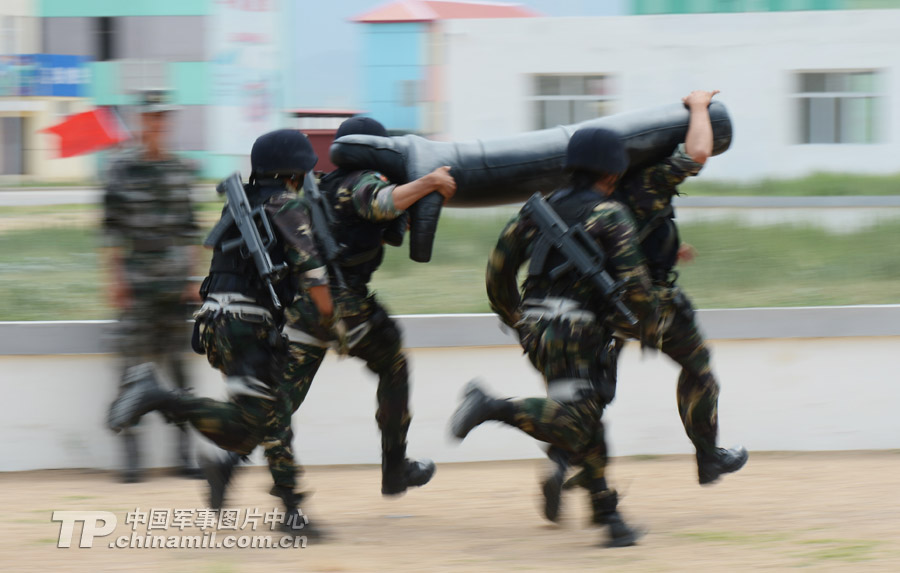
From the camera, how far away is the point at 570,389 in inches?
180

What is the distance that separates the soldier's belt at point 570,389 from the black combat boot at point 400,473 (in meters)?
1.00

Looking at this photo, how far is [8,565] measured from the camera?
4410 mm

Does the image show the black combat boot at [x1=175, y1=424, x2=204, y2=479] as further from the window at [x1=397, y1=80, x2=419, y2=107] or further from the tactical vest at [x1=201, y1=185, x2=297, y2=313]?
the window at [x1=397, y1=80, x2=419, y2=107]

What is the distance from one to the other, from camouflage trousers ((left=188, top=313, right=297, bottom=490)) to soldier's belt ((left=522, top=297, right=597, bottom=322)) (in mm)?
1087

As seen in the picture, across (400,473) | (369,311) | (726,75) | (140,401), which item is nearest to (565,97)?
(726,75)

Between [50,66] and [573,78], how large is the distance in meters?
12.9

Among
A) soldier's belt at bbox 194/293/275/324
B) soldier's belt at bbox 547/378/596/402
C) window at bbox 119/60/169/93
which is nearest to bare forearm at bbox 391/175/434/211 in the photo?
soldier's belt at bbox 194/293/275/324

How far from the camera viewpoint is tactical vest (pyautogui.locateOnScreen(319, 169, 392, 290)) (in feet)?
16.2

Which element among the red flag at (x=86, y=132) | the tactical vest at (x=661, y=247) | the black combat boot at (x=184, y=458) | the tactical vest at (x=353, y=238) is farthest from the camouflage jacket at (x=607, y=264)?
the red flag at (x=86, y=132)

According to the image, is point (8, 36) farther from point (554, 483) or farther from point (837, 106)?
point (554, 483)

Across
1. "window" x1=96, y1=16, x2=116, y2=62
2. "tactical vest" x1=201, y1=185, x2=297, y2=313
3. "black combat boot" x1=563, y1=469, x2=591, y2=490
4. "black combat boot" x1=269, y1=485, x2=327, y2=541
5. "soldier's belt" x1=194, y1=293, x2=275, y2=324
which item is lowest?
"black combat boot" x1=269, y1=485, x2=327, y2=541

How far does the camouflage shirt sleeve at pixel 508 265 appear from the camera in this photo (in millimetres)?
4773

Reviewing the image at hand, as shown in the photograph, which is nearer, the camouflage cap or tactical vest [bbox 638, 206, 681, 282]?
tactical vest [bbox 638, 206, 681, 282]

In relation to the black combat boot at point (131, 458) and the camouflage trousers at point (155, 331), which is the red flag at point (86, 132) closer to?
the camouflage trousers at point (155, 331)
